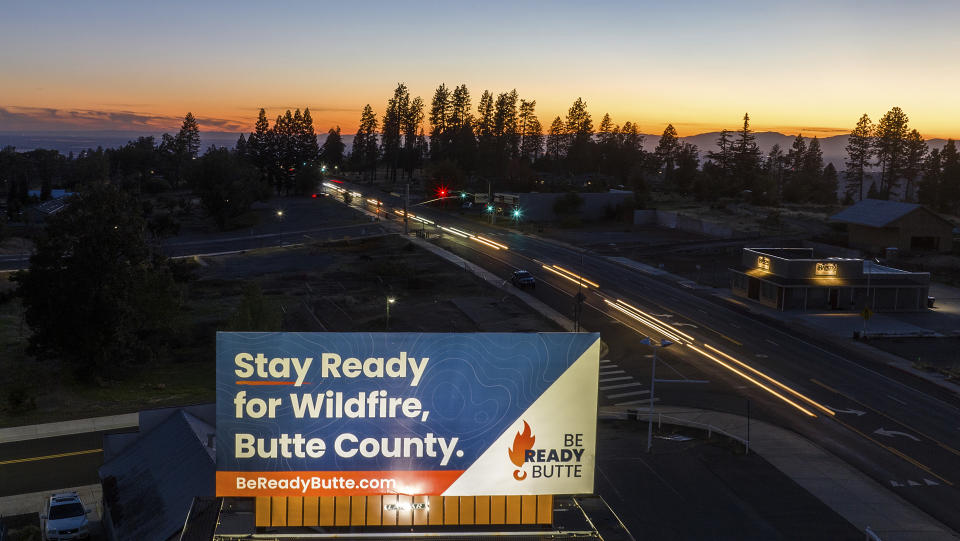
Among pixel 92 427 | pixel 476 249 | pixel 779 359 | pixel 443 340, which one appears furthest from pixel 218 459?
pixel 476 249

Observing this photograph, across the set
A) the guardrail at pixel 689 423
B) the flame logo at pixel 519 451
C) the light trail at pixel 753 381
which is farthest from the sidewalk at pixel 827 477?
the flame logo at pixel 519 451

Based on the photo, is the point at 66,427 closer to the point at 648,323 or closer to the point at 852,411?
the point at 852,411

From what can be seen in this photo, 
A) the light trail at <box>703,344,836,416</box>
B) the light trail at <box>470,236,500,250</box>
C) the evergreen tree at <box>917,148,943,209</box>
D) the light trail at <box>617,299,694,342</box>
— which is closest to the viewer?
the light trail at <box>703,344,836,416</box>

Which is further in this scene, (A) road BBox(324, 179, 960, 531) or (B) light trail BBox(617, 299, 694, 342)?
(B) light trail BBox(617, 299, 694, 342)

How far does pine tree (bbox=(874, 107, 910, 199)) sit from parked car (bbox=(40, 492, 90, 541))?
599ft

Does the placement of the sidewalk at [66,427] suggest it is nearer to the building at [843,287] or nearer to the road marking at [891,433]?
the road marking at [891,433]

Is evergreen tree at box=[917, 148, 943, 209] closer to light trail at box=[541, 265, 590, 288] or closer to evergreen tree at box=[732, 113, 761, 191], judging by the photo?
evergreen tree at box=[732, 113, 761, 191]

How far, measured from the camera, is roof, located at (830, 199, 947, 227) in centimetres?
10288

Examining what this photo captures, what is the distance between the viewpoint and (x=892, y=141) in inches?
6870

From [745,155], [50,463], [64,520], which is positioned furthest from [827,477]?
[745,155]

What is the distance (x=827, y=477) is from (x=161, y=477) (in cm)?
2710

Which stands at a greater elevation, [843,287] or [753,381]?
[843,287]

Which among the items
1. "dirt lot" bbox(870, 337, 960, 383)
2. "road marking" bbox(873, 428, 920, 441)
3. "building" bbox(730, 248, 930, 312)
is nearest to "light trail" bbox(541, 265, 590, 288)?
"building" bbox(730, 248, 930, 312)

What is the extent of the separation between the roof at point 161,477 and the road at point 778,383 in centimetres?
2472
